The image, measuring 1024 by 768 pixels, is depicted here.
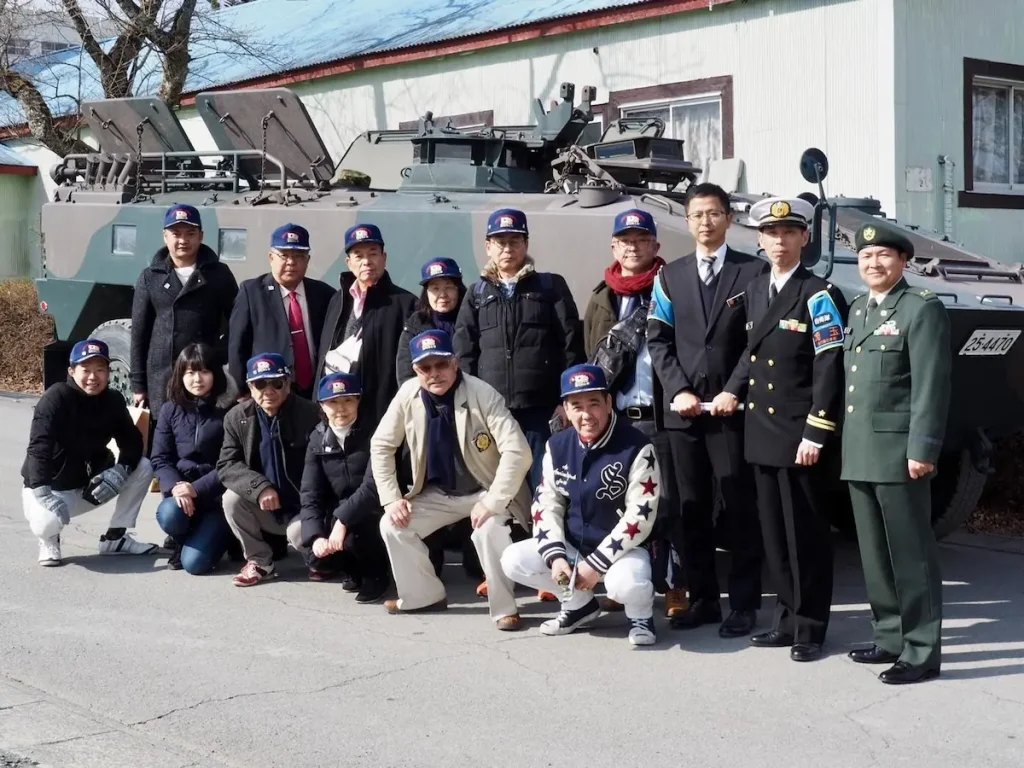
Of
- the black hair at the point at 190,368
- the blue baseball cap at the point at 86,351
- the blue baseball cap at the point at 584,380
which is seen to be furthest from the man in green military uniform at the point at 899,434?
the blue baseball cap at the point at 86,351

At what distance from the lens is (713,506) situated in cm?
621

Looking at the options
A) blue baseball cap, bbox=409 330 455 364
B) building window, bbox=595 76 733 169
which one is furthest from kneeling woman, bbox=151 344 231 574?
building window, bbox=595 76 733 169

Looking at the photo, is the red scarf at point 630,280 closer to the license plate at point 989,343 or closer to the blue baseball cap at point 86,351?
the license plate at point 989,343

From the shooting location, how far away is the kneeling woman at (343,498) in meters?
6.47

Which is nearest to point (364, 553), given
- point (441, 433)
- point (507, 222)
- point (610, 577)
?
point (441, 433)

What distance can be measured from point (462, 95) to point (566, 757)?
1246cm

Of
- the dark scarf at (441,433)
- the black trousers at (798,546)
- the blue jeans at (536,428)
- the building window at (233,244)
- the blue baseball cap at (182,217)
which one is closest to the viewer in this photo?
the black trousers at (798,546)

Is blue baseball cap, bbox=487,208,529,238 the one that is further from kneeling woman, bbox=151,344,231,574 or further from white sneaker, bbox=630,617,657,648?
white sneaker, bbox=630,617,657,648

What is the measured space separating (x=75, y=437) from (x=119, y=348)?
2.82 meters

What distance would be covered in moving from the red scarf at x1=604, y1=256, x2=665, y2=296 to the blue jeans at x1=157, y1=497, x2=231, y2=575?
7.70ft

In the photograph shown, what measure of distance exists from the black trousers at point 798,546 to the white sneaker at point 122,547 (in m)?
3.59

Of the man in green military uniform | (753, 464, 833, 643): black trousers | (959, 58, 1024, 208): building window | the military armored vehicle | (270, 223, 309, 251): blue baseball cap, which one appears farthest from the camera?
(959, 58, 1024, 208): building window

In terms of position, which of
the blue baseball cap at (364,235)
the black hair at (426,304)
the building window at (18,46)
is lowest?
the black hair at (426,304)

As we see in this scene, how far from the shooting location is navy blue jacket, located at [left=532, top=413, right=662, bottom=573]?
5.74 meters
